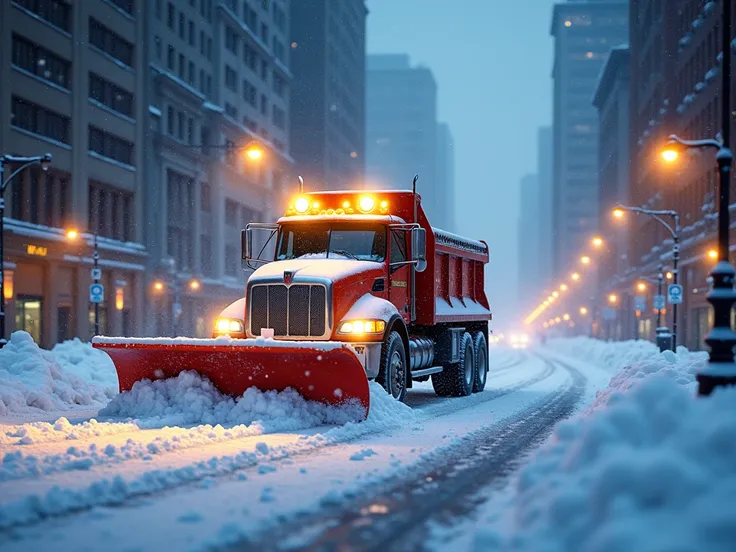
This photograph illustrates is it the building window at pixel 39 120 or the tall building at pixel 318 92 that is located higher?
the tall building at pixel 318 92

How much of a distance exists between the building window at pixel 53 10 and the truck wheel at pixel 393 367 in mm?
34572

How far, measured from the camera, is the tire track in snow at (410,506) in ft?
21.2

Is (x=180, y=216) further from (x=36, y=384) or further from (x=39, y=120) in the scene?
(x=36, y=384)

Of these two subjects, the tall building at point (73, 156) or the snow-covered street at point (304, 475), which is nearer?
the snow-covered street at point (304, 475)

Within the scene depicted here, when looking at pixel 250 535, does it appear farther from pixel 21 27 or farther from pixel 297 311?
pixel 21 27

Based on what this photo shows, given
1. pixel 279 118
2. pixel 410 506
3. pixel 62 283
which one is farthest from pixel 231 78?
pixel 410 506

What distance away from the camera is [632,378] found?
50.4 feet

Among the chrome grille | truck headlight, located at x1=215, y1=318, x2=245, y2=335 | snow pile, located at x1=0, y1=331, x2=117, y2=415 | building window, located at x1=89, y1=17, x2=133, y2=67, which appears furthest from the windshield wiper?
building window, located at x1=89, y1=17, x2=133, y2=67

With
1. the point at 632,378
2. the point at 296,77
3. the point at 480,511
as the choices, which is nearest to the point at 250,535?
the point at 480,511

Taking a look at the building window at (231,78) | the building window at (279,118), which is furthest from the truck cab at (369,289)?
the building window at (279,118)

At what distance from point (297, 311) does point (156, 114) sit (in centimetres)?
4980

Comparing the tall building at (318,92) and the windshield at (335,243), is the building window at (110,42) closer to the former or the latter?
the windshield at (335,243)

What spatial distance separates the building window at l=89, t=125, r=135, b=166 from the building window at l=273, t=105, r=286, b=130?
119 feet

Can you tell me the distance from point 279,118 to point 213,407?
80835mm
